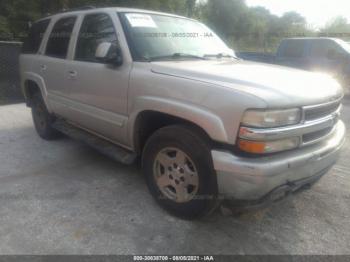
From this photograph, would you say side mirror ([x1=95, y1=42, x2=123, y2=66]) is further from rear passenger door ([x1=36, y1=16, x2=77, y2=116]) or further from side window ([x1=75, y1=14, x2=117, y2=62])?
rear passenger door ([x1=36, y1=16, x2=77, y2=116])

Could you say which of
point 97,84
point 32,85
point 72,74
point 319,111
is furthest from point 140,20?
point 32,85

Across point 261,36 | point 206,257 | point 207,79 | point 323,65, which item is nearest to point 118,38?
point 207,79

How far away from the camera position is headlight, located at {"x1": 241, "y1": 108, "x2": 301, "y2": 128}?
88.3 inches

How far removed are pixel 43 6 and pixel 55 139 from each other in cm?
909

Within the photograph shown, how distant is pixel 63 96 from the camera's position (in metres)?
4.26

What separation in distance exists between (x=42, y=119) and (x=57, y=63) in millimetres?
1218

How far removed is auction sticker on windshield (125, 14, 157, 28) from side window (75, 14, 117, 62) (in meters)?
0.22

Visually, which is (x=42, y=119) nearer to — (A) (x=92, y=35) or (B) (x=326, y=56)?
(A) (x=92, y=35)

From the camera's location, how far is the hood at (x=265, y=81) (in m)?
2.35

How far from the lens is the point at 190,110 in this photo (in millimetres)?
2521

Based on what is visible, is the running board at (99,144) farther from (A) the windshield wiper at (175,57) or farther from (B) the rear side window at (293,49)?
(B) the rear side window at (293,49)

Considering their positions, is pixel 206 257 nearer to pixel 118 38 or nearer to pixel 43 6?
pixel 118 38

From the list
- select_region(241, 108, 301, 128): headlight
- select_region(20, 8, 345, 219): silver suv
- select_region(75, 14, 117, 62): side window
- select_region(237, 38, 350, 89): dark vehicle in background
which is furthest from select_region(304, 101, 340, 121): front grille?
select_region(237, 38, 350, 89): dark vehicle in background

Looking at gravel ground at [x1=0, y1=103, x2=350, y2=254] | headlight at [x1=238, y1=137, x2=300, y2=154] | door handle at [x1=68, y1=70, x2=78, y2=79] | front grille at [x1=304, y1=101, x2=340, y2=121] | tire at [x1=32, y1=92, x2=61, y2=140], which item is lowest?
gravel ground at [x1=0, y1=103, x2=350, y2=254]
